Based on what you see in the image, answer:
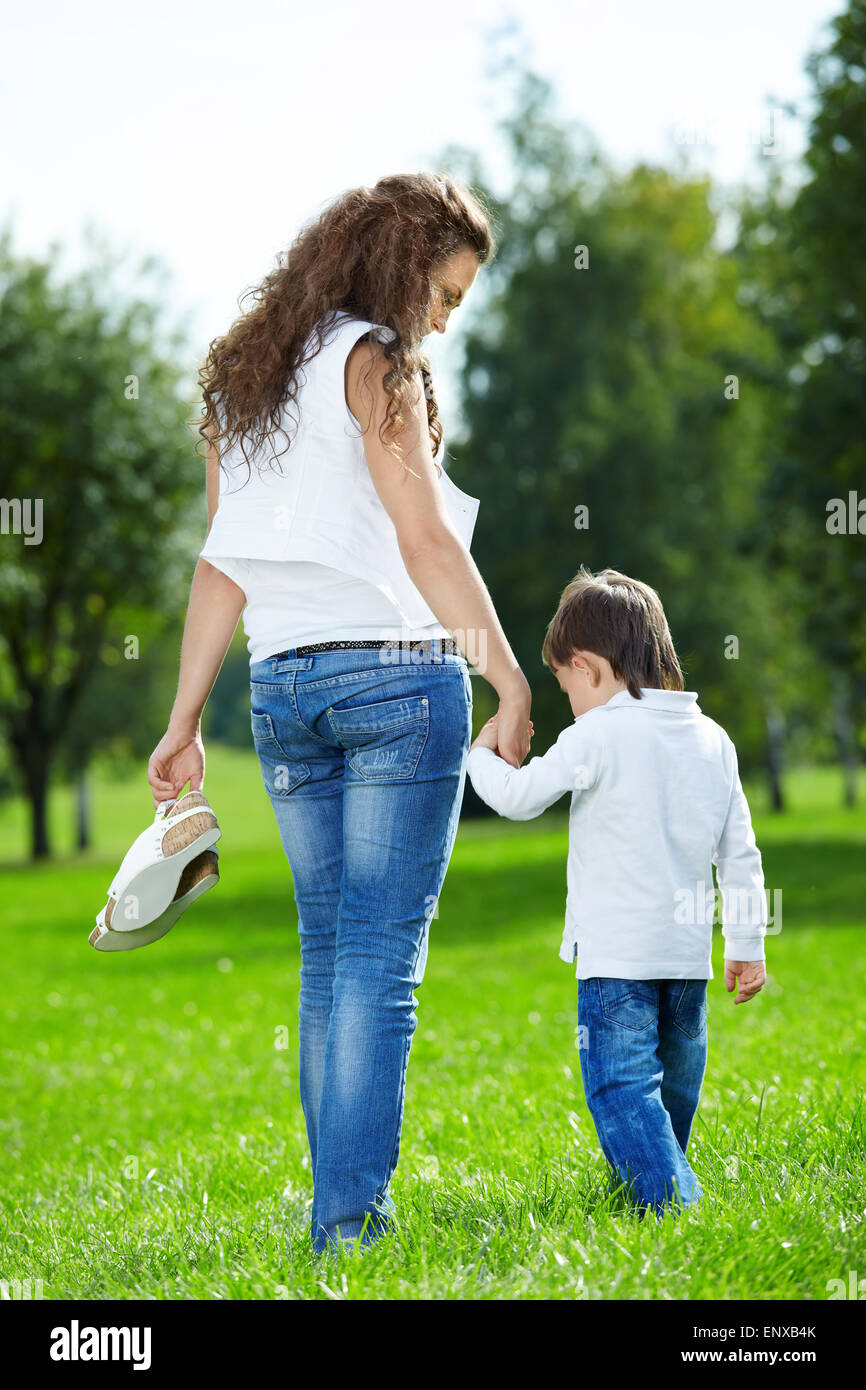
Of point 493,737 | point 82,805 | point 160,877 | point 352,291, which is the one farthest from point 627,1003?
point 82,805

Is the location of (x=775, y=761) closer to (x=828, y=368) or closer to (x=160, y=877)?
(x=828, y=368)

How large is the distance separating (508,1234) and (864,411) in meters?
15.0

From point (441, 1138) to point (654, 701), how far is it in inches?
77.9

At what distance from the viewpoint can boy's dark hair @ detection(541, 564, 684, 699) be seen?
285 cm

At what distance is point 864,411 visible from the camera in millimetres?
15992

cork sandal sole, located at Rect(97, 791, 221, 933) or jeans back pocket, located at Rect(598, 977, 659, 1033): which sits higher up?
cork sandal sole, located at Rect(97, 791, 221, 933)

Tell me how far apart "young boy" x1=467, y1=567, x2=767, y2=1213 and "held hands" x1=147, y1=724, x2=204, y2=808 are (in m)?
0.69

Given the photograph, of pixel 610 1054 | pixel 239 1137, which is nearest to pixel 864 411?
pixel 239 1137

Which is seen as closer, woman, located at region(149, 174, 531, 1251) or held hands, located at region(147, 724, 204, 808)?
woman, located at region(149, 174, 531, 1251)

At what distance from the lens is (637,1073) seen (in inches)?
107

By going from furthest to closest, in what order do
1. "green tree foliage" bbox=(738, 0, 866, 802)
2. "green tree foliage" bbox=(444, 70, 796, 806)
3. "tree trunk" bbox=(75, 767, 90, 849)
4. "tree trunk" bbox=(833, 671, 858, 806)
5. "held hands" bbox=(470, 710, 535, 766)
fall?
"tree trunk" bbox=(75, 767, 90, 849) → "tree trunk" bbox=(833, 671, 858, 806) → "green tree foliage" bbox=(444, 70, 796, 806) → "green tree foliage" bbox=(738, 0, 866, 802) → "held hands" bbox=(470, 710, 535, 766)

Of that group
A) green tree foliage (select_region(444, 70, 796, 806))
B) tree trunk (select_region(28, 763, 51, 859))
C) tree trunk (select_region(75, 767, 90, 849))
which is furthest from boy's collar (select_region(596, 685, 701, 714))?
tree trunk (select_region(75, 767, 90, 849))

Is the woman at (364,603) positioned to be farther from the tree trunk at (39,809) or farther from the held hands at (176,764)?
the tree trunk at (39,809)

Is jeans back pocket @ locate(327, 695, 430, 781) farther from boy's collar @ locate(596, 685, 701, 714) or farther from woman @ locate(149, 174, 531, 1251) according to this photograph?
boy's collar @ locate(596, 685, 701, 714)
